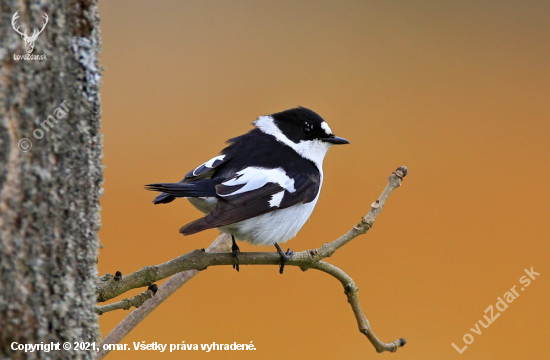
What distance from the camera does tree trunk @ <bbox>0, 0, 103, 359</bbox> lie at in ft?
2.46

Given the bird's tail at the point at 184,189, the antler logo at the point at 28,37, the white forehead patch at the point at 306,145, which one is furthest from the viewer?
the white forehead patch at the point at 306,145

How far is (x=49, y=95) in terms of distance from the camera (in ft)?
2.59

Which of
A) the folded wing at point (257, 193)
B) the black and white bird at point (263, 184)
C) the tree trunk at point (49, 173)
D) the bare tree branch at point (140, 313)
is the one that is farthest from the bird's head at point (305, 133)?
the tree trunk at point (49, 173)

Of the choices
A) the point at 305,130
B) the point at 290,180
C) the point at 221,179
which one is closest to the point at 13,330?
the point at 221,179

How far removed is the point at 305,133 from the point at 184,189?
0.70m

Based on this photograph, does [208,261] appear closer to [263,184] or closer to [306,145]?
[263,184]

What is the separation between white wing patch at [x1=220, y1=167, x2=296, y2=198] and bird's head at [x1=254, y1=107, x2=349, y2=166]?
9.9 inches

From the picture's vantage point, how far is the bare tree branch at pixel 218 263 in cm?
123

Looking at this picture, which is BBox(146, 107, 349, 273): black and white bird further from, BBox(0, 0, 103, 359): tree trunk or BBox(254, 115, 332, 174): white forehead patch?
BBox(0, 0, 103, 359): tree trunk

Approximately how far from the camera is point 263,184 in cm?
171

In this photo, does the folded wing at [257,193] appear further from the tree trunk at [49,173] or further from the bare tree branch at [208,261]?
the tree trunk at [49,173]

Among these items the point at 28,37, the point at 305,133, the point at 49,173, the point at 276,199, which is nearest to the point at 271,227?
the point at 276,199

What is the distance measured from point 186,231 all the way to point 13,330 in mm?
614

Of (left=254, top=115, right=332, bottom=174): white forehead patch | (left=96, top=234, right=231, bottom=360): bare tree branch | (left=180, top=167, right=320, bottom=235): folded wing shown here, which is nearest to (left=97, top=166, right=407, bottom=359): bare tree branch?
(left=96, top=234, right=231, bottom=360): bare tree branch
